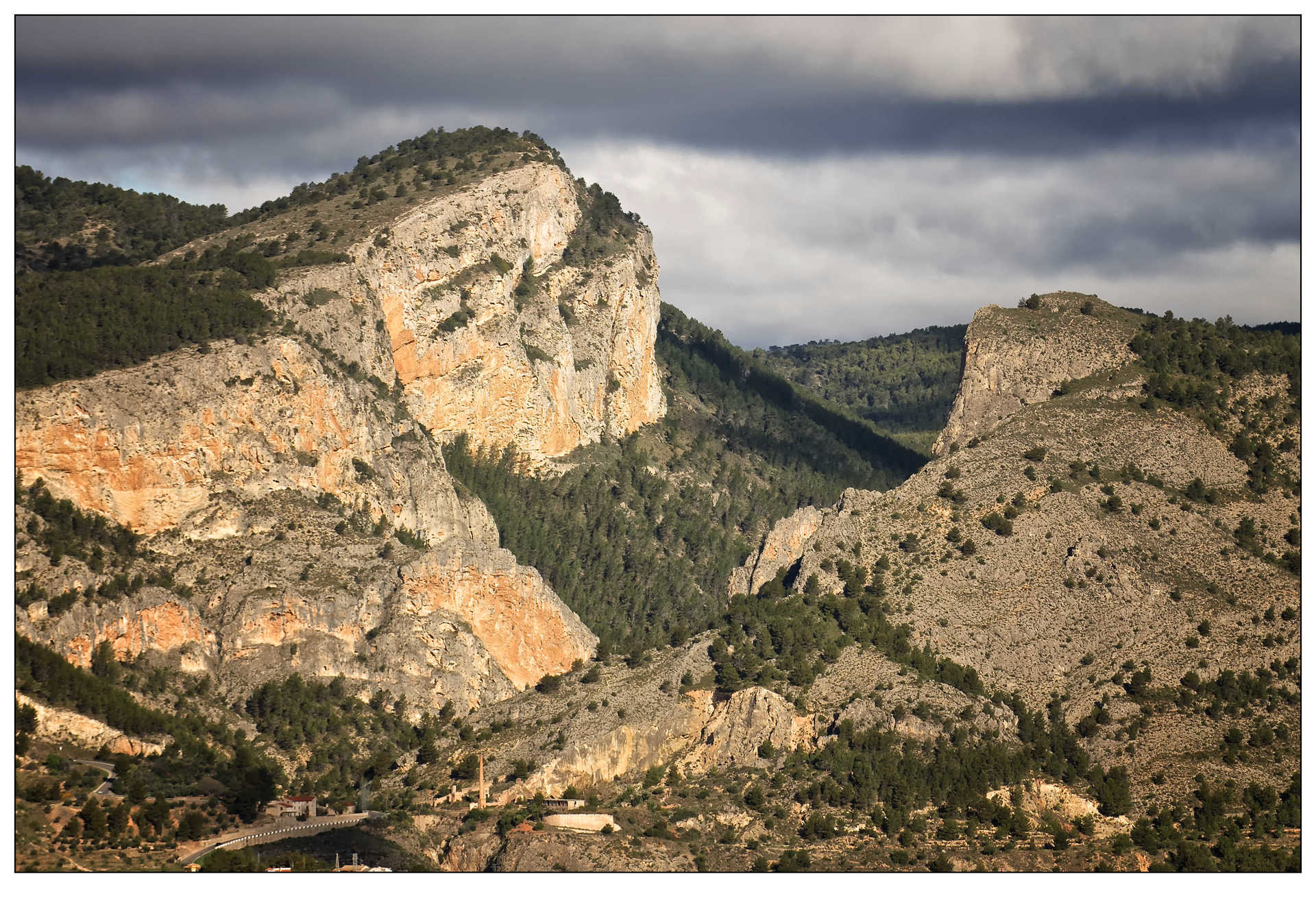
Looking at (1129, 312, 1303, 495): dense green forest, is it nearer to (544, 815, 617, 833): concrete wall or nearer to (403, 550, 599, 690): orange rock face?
(403, 550, 599, 690): orange rock face

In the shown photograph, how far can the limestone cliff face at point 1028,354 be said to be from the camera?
7293 inches

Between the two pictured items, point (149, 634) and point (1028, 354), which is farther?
point (1028, 354)

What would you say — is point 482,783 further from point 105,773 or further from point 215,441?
point 215,441

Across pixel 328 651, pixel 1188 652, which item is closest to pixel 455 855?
pixel 328 651

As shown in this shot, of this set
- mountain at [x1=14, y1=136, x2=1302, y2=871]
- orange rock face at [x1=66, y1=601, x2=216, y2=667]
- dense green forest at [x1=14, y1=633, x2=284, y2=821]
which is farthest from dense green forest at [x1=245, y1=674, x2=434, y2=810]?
orange rock face at [x1=66, y1=601, x2=216, y2=667]

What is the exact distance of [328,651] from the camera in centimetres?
16338

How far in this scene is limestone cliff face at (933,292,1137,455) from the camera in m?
185

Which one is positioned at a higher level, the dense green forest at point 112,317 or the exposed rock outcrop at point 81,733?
the dense green forest at point 112,317

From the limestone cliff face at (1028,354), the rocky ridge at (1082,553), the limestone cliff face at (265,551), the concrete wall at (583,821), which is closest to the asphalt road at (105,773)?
the limestone cliff face at (265,551)

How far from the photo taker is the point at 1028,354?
616ft

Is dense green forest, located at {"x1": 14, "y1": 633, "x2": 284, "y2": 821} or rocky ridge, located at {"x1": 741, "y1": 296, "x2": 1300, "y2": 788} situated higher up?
rocky ridge, located at {"x1": 741, "y1": 296, "x2": 1300, "y2": 788}

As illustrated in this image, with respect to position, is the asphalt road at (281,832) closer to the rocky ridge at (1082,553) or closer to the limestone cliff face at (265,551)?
the limestone cliff face at (265,551)

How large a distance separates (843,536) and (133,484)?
149ft

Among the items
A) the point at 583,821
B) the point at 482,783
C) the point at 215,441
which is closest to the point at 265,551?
the point at 215,441
